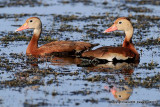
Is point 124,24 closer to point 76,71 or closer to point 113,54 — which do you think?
point 113,54

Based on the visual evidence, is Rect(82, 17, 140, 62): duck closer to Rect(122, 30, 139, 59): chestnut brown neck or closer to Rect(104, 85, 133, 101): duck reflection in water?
Rect(122, 30, 139, 59): chestnut brown neck

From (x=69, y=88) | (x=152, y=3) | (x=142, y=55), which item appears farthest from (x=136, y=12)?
(x=69, y=88)

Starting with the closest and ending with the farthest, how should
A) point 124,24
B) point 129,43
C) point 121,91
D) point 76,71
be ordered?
point 121,91, point 76,71, point 129,43, point 124,24

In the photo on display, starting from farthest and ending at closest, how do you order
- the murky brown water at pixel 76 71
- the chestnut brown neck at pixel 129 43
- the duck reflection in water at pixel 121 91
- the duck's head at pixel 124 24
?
the duck's head at pixel 124 24
the chestnut brown neck at pixel 129 43
the duck reflection in water at pixel 121 91
the murky brown water at pixel 76 71

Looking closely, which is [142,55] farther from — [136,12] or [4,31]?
[136,12]

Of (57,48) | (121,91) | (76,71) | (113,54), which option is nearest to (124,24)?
(113,54)

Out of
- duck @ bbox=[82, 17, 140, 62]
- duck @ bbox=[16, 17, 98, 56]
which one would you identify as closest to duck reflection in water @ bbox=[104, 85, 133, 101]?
duck @ bbox=[82, 17, 140, 62]

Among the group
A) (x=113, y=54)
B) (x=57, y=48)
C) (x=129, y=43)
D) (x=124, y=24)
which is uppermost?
(x=124, y=24)

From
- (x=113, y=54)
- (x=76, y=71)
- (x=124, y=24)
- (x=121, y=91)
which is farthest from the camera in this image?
(x=124, y=24)

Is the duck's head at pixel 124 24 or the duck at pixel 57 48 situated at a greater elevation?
the duck's head at pixel 124 24

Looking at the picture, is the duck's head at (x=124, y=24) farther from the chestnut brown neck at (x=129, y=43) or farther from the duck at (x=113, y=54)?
the duck at (x=113, y=54)

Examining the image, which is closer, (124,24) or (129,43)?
(129,43)

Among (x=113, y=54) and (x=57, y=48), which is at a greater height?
(x=113, y=54)

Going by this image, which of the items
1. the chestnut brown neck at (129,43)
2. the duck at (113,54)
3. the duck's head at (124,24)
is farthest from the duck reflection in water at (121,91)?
the duck's head at (124,24)
